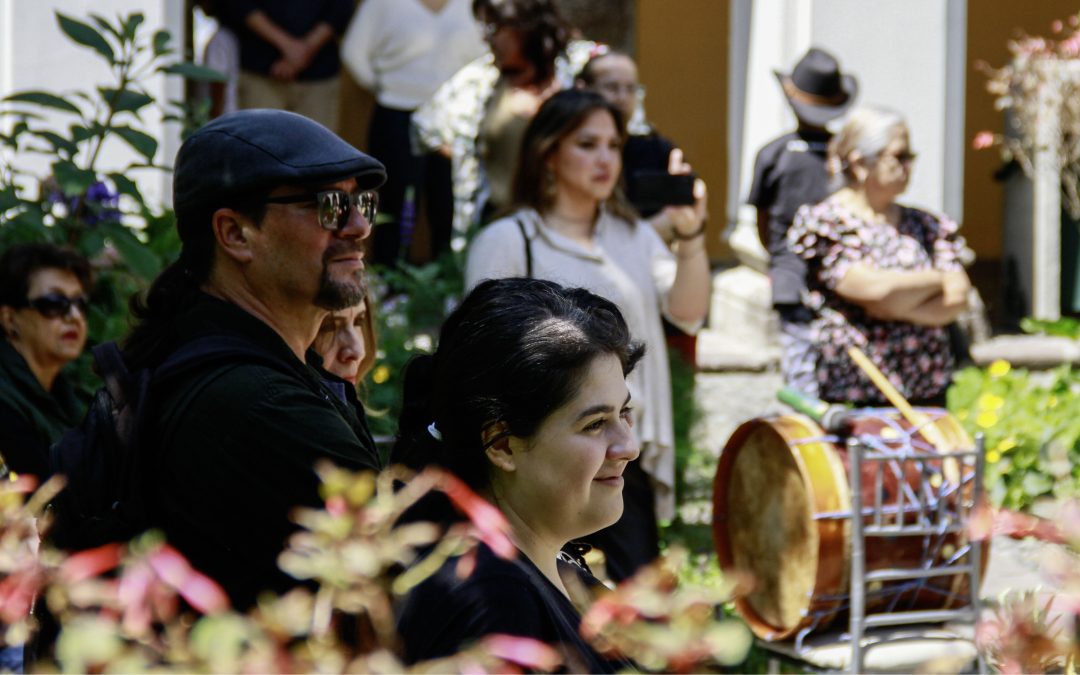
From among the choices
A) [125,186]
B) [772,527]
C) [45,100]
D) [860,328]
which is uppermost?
[45,100]

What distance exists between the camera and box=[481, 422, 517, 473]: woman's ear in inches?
103

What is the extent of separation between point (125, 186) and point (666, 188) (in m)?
1.74

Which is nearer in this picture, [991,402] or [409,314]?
[409,314]

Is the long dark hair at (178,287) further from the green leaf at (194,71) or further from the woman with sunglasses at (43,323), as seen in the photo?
the green leaf at (194,71)

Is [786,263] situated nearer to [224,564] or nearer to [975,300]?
[975,300]

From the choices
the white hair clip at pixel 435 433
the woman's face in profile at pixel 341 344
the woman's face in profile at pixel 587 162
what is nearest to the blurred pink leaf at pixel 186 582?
the white hair clip at pixel 435 433

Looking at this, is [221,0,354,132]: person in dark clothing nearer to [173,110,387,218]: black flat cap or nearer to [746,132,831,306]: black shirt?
[746,132,831,306]: black shirt

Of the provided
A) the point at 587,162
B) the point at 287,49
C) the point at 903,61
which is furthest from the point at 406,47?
the point at 587,162

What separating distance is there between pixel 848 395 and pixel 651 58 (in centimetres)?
686

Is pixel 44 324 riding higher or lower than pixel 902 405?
higher

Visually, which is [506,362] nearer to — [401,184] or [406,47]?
[401,184]

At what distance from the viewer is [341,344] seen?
3.47 meters

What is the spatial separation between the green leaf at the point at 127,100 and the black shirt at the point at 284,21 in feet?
11.0

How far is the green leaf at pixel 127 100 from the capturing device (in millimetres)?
5438
